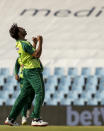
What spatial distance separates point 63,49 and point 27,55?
9.18 m

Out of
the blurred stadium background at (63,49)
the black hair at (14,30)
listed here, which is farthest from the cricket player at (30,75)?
the blurred stadium background at (63,49)

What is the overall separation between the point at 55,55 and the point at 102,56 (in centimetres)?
148

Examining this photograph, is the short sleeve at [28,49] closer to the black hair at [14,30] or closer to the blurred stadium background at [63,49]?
the black hair at [14,30]

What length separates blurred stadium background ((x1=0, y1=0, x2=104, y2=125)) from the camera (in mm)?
12594

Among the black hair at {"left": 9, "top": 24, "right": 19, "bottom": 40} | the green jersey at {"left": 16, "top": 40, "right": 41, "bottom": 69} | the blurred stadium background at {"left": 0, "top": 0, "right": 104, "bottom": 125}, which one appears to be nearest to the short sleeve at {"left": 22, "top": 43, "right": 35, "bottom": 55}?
the green jersey at {"left": 16, "top": 40, "right": 41, "bottom": 69}

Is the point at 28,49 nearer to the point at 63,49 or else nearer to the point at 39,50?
the point at 39,50

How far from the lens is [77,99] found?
12.4 metres

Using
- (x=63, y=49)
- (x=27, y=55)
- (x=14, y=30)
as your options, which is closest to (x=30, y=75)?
(x=27, y=55)

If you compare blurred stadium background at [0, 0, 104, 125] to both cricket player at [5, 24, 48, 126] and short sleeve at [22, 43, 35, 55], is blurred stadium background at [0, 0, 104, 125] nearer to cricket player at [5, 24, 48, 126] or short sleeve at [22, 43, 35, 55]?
cricket player at [5, 24, 48, 126]

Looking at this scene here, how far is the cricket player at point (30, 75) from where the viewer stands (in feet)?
17.6

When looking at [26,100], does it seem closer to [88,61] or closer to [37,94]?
[37,94]

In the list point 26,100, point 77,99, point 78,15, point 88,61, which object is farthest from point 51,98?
point 26,100

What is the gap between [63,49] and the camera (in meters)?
14.6

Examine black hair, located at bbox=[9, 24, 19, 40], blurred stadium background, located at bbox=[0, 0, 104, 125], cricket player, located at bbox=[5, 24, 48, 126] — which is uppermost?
blurred stadium background, located at bbox=[0, 0, 104, 125]
